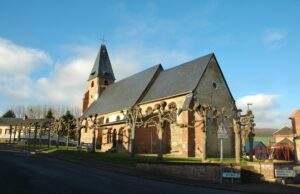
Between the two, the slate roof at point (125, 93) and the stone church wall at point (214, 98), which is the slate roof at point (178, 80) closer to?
the stone church wall at point (214, 98)

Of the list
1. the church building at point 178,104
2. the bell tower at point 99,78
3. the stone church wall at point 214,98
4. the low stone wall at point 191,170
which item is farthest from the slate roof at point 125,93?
the low stone wall at point 191,170

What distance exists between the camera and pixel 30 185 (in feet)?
53.0

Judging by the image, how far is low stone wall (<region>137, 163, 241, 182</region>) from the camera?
2227 cm

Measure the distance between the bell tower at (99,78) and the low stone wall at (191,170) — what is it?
2102 inches

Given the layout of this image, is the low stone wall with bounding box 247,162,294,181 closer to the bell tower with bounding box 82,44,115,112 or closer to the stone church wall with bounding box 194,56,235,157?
the stone church wall with bounding box 194,56,235,157

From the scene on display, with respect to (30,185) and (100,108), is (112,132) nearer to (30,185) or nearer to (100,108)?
(100,108)

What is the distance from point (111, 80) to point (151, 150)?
113 feet

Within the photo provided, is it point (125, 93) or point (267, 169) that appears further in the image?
point (125, 93)

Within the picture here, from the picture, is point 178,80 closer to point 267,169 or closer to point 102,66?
point 267,169

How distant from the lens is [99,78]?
7731 cm

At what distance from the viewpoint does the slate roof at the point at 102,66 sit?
78.6 meters

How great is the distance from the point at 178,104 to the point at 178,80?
4.73 m

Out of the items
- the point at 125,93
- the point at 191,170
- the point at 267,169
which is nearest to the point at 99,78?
the point at 125,93

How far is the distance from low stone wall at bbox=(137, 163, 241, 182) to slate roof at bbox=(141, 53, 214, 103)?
67.1ft
